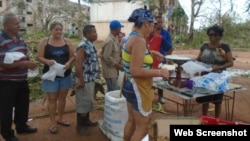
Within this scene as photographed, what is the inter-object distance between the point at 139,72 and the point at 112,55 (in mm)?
1727

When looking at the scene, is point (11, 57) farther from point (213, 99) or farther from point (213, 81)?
point (213, 99)

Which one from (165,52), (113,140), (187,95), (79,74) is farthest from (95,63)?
(165,52)

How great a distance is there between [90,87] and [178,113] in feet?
6.22

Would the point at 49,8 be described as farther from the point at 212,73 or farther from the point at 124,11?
the point at 212,73

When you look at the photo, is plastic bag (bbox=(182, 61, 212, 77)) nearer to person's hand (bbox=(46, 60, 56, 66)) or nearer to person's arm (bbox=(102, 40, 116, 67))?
person's arm (bbox=(102, 40, 116, 67))

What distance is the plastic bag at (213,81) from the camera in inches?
129

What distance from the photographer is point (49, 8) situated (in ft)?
83.4

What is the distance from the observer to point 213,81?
330 cm

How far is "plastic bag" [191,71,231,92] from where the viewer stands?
10.8 ft

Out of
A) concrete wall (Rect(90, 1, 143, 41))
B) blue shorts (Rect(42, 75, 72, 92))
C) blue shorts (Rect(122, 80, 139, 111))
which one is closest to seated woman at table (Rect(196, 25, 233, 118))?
blue shorts (Rect(122, 80, 139, 111))

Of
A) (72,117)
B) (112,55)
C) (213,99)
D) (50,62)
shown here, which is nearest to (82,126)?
(72,117)

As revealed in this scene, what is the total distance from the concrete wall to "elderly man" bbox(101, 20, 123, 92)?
21499mm

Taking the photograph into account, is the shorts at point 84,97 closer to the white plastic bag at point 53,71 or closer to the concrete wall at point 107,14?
the white plastic bag at point 53,71

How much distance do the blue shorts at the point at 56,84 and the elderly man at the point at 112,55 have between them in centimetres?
62
